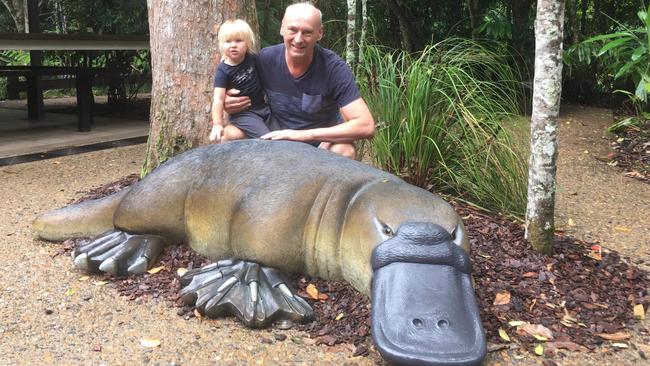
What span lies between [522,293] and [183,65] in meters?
2.40

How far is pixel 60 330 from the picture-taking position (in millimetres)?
2428

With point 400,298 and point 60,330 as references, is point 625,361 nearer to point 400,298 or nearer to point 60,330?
point 400,298

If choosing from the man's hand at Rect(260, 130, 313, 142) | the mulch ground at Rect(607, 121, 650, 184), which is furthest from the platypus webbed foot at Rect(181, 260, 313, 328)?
the mulch ground at Rect(607, 121, 650, 184)

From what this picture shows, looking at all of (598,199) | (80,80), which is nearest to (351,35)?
(598,199)

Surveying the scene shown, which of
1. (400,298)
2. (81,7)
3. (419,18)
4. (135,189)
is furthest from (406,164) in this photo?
(81,7)

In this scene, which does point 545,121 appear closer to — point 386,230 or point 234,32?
point 386,230

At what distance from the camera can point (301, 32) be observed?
2914 millimetres

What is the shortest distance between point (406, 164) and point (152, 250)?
5.39ft

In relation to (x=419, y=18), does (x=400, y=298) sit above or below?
below

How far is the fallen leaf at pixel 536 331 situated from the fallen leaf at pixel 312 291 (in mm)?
809

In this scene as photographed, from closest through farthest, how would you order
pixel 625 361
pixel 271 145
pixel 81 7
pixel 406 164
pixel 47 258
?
pixel 625 361 → pixel 271 145 → pixel 47 258 → pixel 406 164 → pixel 81 7

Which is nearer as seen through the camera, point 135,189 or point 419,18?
point 135,189

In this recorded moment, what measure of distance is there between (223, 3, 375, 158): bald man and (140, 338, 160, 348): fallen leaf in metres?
1.11

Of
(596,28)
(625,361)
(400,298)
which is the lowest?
(625,361)
